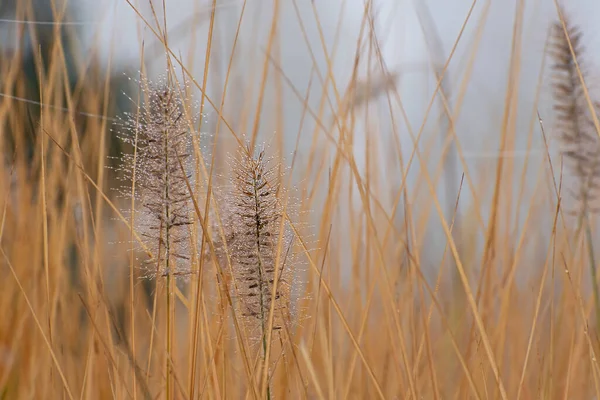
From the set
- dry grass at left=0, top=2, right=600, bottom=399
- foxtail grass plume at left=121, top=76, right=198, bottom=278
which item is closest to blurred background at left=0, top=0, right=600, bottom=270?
dry grass at left=0, top=2, right=600, bottom=399

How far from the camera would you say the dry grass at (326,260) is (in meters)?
0.64

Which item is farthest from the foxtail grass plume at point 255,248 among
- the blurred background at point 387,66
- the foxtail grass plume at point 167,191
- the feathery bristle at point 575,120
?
the feathery bristle at point 575,120

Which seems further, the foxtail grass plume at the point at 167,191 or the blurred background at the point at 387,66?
the blurred background at the point at 387,66

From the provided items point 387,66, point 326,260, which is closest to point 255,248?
point 326,260

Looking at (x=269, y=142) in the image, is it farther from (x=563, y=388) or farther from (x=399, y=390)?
(x=563, y=388)

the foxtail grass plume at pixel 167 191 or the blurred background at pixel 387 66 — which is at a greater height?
the blurred background at pixel 387 66

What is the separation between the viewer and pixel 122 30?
79 centimetres

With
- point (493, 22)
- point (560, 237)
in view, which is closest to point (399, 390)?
point (560, 237)

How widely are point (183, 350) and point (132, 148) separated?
0.86 feet

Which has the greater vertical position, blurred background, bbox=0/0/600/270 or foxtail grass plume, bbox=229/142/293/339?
blurred background, bbox=0/0/600/270

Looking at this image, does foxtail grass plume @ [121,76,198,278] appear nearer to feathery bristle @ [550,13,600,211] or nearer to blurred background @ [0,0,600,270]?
blurred background @ [0,0,600,270]

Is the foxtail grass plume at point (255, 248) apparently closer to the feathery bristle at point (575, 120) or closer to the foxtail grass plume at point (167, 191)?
the foxtail grass plume at point (167, 191)

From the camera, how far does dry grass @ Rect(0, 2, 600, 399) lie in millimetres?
644

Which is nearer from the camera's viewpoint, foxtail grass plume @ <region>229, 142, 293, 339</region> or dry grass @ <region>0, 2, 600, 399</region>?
foxtail grass plume @ <region>229, 142, 293, 339</region>
